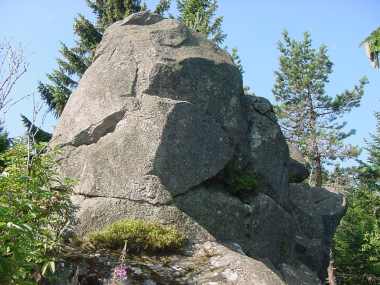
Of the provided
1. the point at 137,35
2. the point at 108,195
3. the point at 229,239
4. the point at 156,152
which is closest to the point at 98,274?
the point at 108,195

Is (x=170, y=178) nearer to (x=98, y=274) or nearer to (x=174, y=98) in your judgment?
(x=174, y=98)

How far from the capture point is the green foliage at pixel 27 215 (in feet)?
14.0

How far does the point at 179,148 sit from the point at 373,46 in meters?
6.56

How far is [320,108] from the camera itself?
1163 inches

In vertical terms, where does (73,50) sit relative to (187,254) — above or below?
above

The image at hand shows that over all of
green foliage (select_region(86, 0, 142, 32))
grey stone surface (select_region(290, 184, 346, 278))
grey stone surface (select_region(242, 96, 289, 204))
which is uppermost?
green foliage (select_region(86, 0, 142, 32))

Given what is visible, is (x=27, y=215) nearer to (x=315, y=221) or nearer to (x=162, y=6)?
(x=315, y=221)

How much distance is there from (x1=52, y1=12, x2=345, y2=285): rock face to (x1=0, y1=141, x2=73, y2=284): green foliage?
1749 millimetres

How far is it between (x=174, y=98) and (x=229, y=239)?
296 cm

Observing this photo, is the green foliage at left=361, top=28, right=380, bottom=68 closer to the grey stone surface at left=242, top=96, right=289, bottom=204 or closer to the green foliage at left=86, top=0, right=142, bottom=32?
the grey stone surface at left=242, top=96, right=289, bottom=204

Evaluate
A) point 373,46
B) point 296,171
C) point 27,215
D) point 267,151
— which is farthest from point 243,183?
point 27,215

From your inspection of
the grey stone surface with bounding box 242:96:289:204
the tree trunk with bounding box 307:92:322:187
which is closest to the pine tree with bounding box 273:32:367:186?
the tree trunk with bounding box 307:92:322:187

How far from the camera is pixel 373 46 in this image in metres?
12.3

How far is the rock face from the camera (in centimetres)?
839
